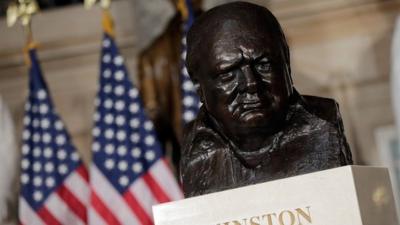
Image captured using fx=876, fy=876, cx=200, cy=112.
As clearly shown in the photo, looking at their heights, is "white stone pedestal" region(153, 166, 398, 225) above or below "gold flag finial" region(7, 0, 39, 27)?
below

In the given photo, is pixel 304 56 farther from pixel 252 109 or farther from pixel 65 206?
pixel 252 109

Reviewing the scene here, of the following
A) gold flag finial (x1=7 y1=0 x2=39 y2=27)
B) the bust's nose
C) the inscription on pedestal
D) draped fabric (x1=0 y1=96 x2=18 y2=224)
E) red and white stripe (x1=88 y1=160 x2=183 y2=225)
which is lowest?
red and white stripe (x1=88 y1=160 x2=183 y2=225)

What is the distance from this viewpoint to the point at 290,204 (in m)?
2.01

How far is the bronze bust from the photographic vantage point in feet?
7.18

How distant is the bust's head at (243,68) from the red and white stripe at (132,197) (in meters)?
2.10

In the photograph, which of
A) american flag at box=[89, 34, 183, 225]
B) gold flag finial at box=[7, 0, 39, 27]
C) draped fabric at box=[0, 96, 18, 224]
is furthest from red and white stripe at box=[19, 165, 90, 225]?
gold flag finial at box=[7, 0, 39, 27]

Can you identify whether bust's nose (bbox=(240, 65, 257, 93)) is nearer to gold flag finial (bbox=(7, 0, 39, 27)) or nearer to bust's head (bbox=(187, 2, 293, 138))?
bust's head (bbox=(187, 2, 293, 138))

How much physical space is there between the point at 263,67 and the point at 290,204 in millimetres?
384

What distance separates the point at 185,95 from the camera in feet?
14.5

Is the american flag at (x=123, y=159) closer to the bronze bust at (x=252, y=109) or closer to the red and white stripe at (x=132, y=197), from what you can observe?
the red and white stripe at (x=132, y=197)

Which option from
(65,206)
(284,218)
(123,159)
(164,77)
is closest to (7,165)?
A: (65,206)

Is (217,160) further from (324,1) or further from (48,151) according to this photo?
(324,1)

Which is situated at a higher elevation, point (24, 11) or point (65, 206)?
point (24, 11)

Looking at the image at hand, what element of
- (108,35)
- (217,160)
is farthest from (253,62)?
(108,35)
